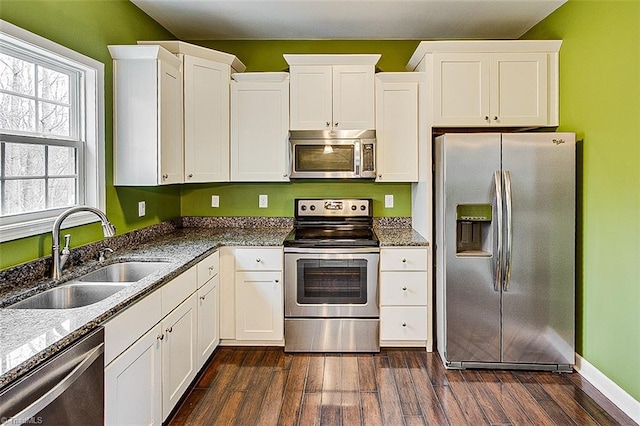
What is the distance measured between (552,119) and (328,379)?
247cm

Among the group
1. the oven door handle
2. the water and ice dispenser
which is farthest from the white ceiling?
the oven door handle

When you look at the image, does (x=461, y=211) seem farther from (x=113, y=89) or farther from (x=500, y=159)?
(x=113, y=89)

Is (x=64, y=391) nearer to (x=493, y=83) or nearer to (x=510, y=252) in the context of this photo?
(x=510, y=252)

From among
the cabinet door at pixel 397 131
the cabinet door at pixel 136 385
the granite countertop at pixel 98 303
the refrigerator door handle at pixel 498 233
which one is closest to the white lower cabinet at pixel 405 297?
the granite countertop at pixel 98 303

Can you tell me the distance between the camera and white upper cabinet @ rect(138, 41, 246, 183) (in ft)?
11.1

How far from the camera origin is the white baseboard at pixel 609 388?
2518mm

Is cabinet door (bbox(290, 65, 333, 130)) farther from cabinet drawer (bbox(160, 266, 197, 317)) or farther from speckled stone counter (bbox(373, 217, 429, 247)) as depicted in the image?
cabinet drawer (bbox(160, 266, 197, 317))

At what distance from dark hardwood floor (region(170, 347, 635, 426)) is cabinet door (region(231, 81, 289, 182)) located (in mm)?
1452

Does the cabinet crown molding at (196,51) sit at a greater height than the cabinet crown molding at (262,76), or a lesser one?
greater

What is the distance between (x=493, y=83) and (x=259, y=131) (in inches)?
72.3

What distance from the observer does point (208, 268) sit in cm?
307

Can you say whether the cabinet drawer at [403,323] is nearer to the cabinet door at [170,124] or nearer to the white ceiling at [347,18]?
the cabinet door at [170,124]

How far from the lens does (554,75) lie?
3312 mm

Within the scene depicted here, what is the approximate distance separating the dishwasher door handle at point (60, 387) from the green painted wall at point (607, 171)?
8.90 ft
